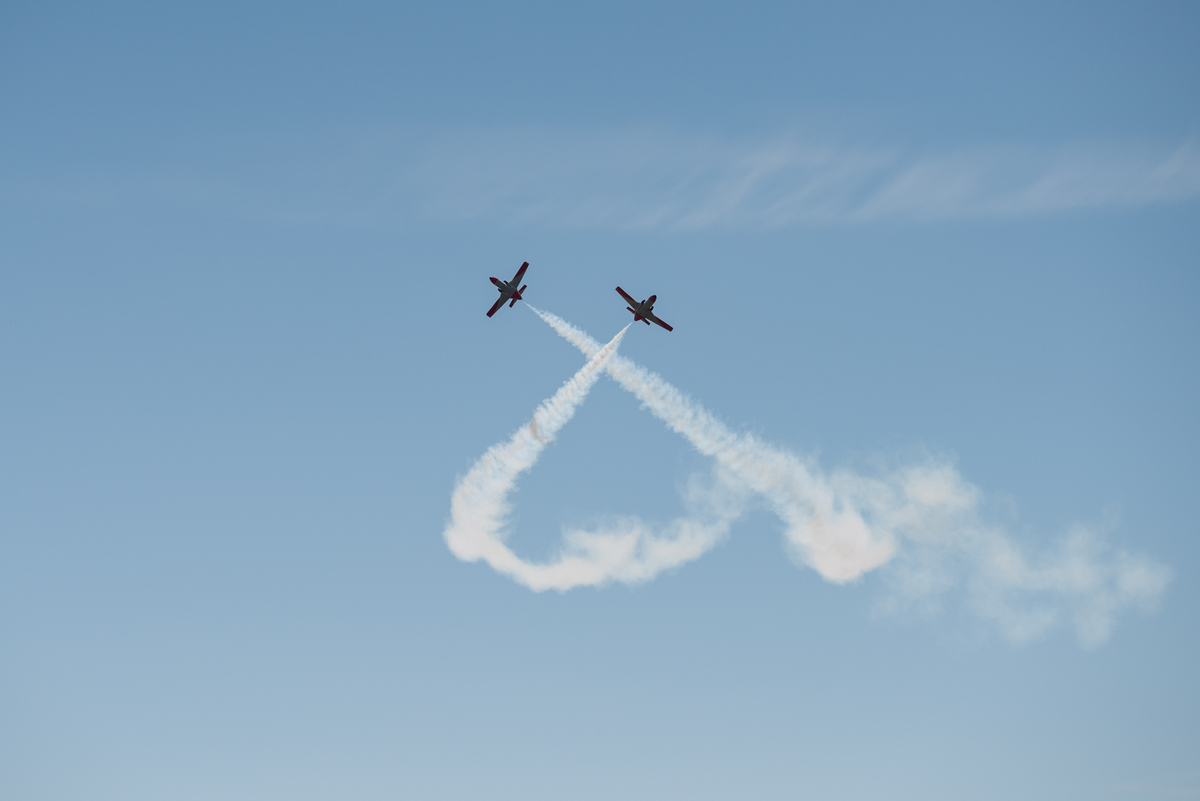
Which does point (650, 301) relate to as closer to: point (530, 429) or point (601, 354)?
point (601, 354)

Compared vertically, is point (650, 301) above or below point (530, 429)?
above

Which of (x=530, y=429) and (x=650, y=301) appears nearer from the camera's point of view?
(x=650, y=301)

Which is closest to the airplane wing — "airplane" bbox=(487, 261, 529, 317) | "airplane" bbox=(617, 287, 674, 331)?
"airplane" bbox=(617, 287, 674, 331)

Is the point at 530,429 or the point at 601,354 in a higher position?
the point at 601,354

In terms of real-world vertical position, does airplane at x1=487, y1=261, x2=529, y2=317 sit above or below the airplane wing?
below

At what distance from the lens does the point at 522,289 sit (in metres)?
96.1

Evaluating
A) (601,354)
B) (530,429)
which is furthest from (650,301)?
(530,429)

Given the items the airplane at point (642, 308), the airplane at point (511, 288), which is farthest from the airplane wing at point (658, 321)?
the airplane at point (511, 288)

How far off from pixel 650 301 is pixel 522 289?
510 inches

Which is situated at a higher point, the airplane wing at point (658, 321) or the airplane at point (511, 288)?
the airplane wing at point (658, 321)

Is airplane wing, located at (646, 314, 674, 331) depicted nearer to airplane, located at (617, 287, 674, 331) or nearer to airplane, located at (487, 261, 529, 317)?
airplane, located at (617, 287, 674, 331)

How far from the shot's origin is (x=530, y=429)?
10112cm

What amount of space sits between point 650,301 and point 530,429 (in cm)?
1907

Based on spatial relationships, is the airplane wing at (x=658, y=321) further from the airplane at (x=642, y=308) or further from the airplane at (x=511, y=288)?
the airplane at (x=511, y=288)
